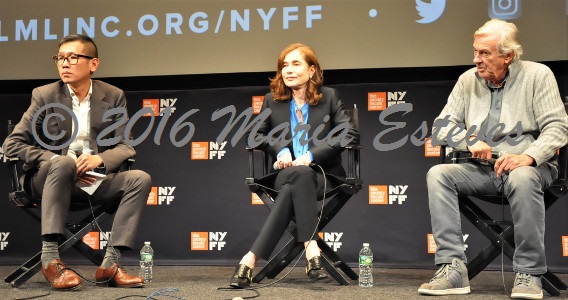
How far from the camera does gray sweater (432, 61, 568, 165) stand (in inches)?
117

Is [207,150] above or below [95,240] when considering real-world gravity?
above

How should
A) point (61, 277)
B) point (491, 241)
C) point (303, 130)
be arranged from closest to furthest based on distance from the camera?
Answer: 1. point (61, 277)
2. point (491, 241)
3. point (303, 130)

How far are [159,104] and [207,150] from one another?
1.63 feet

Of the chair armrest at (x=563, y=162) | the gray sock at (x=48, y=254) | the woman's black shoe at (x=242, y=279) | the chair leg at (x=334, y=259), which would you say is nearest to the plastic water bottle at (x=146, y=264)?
the gray sock at (x=48, y=254)

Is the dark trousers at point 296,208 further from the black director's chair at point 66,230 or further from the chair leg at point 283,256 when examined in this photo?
the black director's chair at point 66,230

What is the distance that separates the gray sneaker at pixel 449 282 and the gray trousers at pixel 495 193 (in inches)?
1.4

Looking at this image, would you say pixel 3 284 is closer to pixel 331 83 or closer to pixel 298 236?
pixel 298 236

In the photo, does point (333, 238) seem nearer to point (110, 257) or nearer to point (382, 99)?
point (382, 99)

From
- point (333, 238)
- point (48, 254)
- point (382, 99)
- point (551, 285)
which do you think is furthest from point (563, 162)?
point (48, 254)

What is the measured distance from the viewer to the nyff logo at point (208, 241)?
467 cm

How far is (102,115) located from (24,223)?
180 cm

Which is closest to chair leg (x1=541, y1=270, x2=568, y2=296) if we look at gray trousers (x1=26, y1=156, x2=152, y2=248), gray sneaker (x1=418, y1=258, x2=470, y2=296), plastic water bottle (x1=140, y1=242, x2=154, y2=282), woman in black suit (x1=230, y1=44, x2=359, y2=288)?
gray sneaker (x1=418, y1=258, x2=470, y2=296)

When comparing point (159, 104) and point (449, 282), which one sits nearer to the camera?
point (449, 282)

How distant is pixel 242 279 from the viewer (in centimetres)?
300
